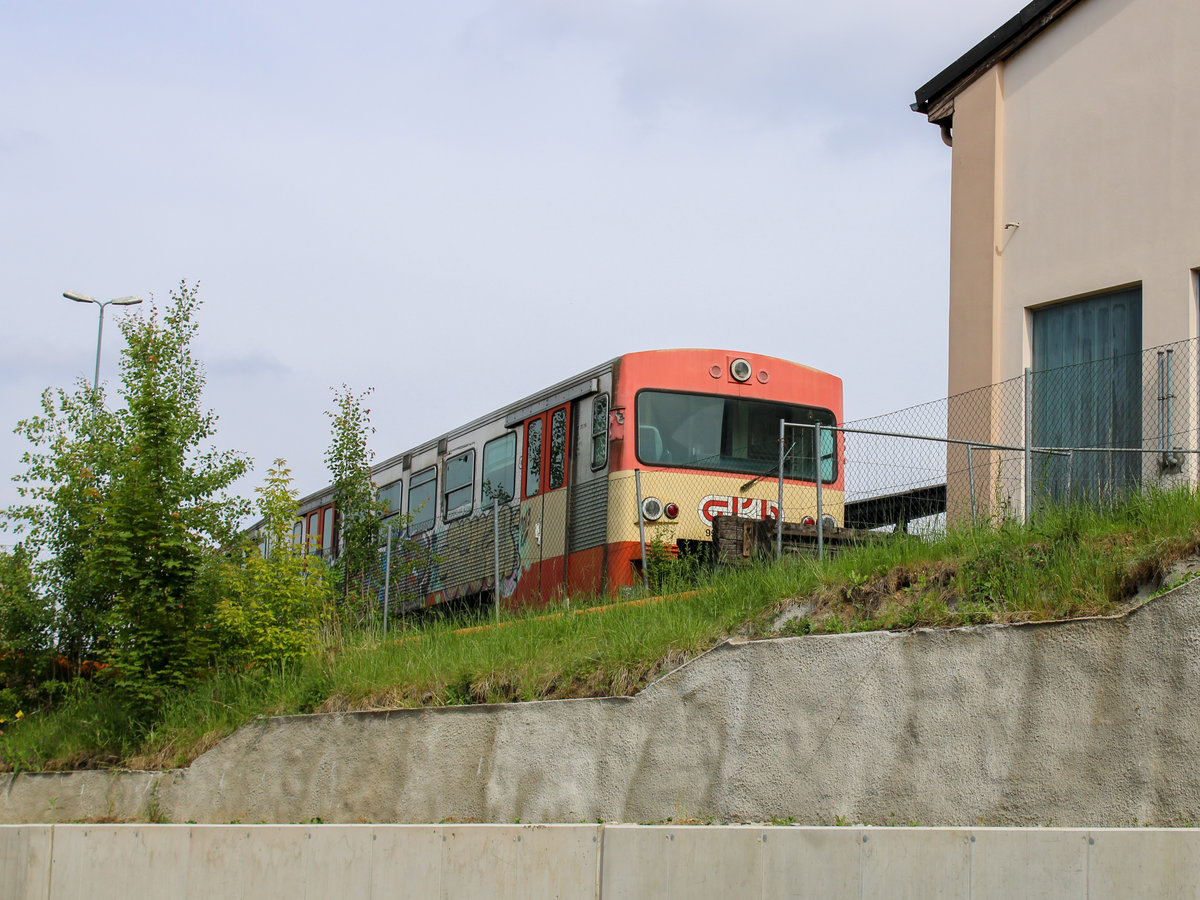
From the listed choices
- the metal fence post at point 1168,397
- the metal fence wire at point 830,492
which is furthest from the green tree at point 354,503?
the metal fence post at point 1168,397

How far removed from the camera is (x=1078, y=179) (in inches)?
541

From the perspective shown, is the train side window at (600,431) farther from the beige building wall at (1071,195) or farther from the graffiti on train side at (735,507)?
the beige building wall at (1071,195)

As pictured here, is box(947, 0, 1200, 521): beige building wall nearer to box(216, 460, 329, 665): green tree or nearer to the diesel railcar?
the diesel railcar

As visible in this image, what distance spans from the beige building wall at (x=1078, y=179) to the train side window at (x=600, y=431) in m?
3.95

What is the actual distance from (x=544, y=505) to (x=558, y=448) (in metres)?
0.73

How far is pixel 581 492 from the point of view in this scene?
15828mm

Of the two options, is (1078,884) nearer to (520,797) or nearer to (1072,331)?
(520,797)

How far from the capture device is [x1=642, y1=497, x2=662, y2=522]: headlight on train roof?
14953mm

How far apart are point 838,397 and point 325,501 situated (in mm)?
10896

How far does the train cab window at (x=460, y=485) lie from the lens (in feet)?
61.8

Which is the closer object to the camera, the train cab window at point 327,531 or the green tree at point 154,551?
the green tree at point 154,551

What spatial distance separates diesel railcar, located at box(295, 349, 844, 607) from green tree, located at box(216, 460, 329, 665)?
0.42m

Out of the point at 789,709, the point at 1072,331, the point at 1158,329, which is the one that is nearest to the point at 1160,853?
the point at 789,709

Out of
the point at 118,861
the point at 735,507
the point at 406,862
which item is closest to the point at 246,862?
the point at 118,861
